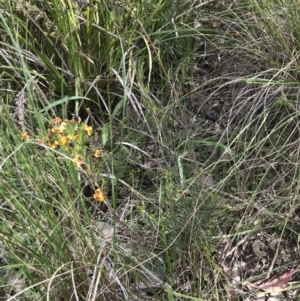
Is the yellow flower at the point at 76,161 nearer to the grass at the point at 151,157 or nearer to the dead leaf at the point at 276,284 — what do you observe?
the grass at the point at 151,157

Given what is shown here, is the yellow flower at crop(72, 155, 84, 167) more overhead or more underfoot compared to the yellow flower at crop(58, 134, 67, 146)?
more underfoot

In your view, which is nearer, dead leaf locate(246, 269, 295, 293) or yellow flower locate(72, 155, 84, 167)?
yellow flower locate(72, 155, 84, 167)

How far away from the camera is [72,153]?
55.9 inches

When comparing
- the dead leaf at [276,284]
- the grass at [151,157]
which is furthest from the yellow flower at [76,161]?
the dead leaf at [276,284]

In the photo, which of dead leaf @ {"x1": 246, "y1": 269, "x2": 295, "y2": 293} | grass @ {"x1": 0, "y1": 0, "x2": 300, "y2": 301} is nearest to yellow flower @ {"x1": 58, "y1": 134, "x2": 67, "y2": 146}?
grass @ {"x1": 0, "y1": 0, "x2": 300, "y2": 301}

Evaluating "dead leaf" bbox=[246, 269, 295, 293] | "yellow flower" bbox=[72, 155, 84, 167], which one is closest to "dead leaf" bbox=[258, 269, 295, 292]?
"dead leaf" bbox=[246, 269, 295, 293]

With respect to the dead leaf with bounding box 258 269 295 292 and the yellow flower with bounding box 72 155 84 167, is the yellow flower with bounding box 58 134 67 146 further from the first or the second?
the dead leaf with bounding box 258 269 295 292

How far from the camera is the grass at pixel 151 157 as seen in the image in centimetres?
142

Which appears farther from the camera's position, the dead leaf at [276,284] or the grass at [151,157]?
the dead leaf at [276,284]

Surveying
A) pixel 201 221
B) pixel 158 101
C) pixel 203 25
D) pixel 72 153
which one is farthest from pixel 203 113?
pixel 72 153

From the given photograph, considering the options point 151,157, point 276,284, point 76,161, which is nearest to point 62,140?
point 76,161

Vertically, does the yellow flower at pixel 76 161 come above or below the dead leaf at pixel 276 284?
above

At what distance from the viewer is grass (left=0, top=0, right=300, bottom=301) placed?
55.9 inches

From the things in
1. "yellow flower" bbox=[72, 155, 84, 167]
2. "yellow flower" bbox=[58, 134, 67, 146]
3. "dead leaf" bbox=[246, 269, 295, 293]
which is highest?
"yellow flower" bbox=[58, 134, 67, 146]
